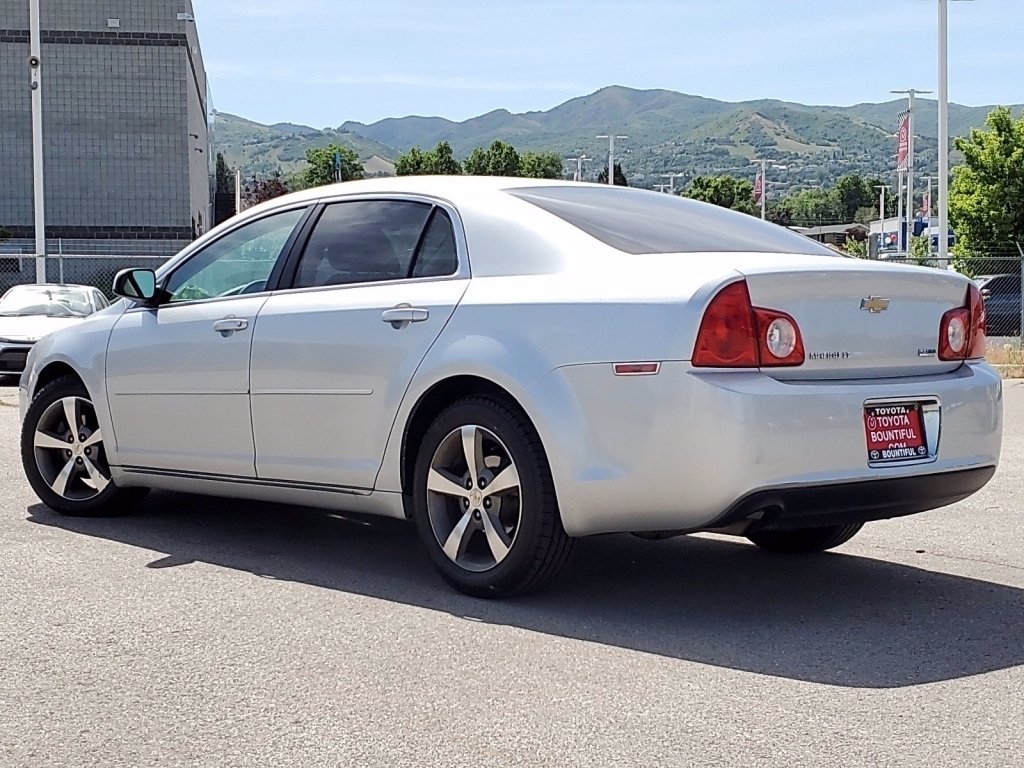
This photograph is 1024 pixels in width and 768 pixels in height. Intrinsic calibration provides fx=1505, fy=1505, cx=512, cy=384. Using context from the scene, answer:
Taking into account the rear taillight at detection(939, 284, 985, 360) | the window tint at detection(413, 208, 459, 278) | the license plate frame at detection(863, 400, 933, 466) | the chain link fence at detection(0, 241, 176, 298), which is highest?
the chain link fence at detection(0, 241, 176, 298)

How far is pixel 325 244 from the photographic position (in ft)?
21.1

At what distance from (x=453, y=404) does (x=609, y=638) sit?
43.2 inches

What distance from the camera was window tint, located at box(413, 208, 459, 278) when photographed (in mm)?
5898

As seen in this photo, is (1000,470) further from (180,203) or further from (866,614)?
(180,203)

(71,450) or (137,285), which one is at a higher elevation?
(137,285)

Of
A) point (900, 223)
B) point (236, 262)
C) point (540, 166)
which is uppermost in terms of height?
point (540, 166)

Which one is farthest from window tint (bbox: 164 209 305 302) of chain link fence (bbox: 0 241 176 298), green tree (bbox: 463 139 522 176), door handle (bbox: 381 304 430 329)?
green tree (bbox: 463 139 522 176)

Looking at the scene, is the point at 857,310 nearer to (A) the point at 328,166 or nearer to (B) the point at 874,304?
(B) the point at 874,304

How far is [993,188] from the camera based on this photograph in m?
33.5

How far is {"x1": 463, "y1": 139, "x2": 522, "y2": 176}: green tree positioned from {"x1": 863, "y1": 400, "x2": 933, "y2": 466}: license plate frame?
81.5 meters

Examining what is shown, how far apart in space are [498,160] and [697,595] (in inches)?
3290

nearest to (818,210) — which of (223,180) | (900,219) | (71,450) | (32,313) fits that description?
(223,180)

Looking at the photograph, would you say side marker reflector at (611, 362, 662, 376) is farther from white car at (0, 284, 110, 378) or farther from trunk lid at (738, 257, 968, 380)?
white car at (0, 284, 110, 378)

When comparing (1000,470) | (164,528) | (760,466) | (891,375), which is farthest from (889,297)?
(1000,470)
